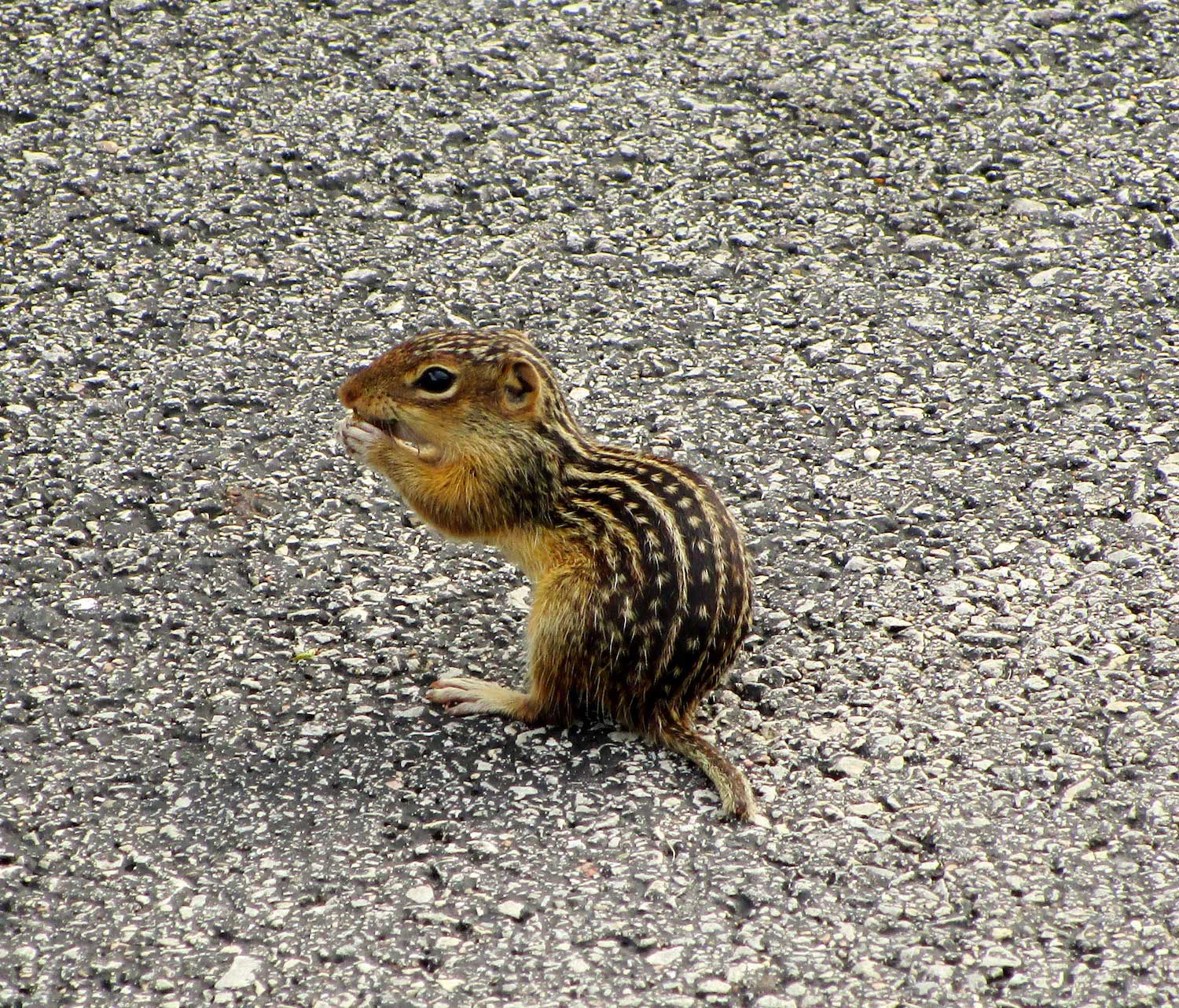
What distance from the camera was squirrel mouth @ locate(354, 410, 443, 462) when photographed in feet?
11.9

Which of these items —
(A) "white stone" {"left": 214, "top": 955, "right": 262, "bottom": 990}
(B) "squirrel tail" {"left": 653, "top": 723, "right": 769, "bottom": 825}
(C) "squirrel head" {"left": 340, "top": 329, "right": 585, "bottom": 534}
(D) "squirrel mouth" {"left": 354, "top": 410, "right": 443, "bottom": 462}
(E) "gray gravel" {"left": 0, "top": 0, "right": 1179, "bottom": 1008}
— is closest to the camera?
(A) "white stone" {"left": 214, "top": 955, "right": 262, "bottom": 990}

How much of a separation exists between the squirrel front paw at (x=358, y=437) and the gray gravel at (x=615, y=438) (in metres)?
0.33

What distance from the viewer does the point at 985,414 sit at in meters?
4.32

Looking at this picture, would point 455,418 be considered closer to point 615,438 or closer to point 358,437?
point 358,437

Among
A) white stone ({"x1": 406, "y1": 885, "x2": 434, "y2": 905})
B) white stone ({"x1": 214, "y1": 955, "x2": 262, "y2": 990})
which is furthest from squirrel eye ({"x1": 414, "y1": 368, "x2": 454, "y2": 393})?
white stone ({"x1": 214, "y1": 955, "x2": 262, "y2": 990})

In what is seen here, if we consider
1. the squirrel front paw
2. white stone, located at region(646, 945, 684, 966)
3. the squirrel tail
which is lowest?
white stone, located at region(646, 945, 684, 966)

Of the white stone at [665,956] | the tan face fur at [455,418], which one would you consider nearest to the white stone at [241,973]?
the white stone at [665,956]

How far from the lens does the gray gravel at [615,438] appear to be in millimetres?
2859

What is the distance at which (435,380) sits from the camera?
3592 millimetres

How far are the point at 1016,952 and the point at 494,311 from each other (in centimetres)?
265

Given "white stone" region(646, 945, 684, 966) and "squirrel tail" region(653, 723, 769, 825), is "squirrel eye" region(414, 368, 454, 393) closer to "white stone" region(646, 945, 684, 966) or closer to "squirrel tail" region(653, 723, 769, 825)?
"squirrel tail" region(653, 723, 769, 825)

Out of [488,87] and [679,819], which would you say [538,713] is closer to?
[679,819]

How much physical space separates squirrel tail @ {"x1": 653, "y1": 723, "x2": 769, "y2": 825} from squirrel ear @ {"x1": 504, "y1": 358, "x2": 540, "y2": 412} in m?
0.85

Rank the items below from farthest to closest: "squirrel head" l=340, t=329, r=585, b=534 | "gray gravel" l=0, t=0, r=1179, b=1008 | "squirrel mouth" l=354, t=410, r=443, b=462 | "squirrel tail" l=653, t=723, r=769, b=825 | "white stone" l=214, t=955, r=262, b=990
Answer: "squirrel mouth" l=354, t=410, r=443, b=462 → "squirrel head" l=340, t=329, r=585, b=534 → "squirrel tail" l=653, t=723, r=769, b=825 → "gray gravel" l=0, t=0, r=1179, b=1008 → "white stone" l=214, t=955, r=262, b=990
